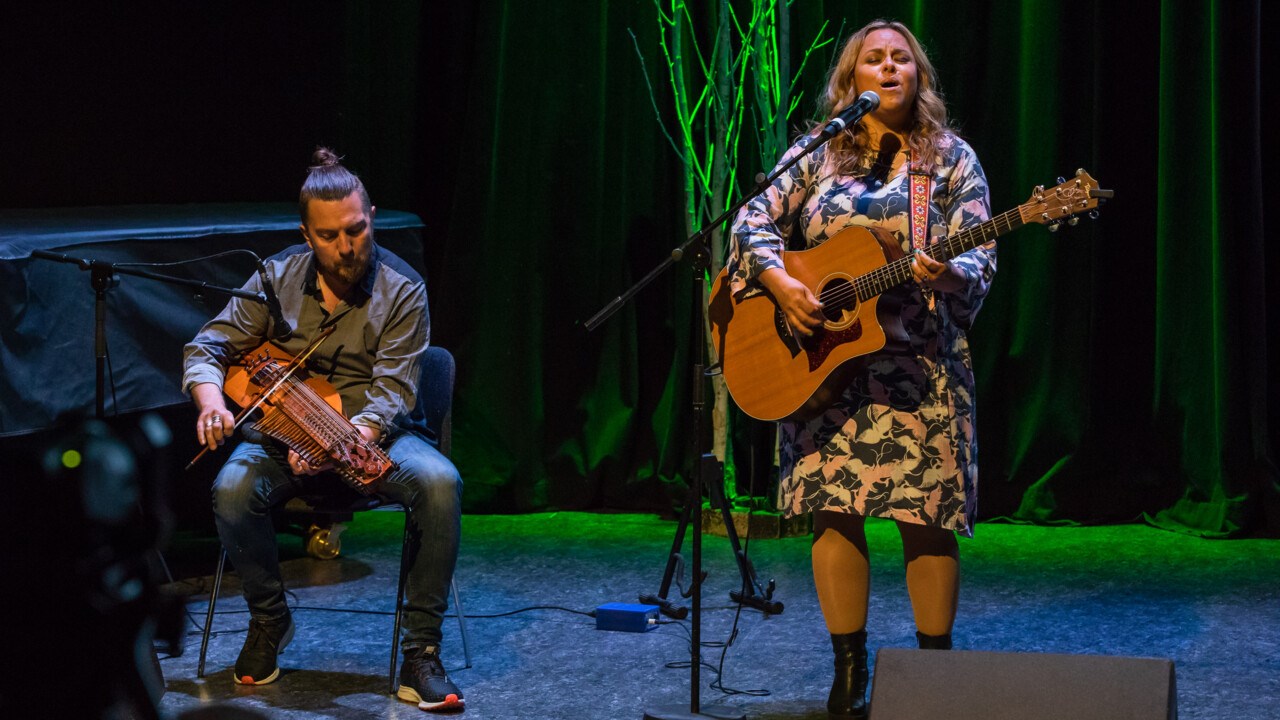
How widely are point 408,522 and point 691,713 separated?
0.96 m

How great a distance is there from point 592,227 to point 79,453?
17.6 feet

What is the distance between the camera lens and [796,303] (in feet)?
10.7

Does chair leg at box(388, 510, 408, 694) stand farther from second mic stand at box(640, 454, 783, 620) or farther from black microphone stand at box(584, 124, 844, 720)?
second mic stand at box(640, 454, 783, 620)

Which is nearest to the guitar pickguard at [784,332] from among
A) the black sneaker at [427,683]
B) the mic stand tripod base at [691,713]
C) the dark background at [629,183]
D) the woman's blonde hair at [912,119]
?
the woman's blonde hair at [912,119]

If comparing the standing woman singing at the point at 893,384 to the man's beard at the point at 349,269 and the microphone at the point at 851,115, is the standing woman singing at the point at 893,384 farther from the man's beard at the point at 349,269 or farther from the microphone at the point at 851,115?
the man's beard at the point at 349,269

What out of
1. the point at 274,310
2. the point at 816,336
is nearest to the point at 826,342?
the point at 816,336

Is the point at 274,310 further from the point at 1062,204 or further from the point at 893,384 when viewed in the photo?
the point at 1062,204

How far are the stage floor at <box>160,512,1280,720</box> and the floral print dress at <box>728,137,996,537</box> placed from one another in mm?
589

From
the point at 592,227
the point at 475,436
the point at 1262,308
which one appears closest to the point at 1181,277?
the point at 1262,308

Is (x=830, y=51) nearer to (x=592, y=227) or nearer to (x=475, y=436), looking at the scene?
(x=592, y=227)

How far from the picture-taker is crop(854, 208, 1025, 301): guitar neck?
9.81ft

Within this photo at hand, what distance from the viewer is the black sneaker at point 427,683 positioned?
3.46m

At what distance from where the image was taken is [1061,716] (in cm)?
192

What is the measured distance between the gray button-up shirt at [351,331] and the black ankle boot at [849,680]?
1301mm
